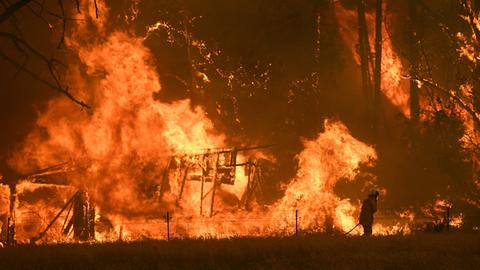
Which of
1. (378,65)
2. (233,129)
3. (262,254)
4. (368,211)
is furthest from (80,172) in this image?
(378,65)

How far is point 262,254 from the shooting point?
11641mm

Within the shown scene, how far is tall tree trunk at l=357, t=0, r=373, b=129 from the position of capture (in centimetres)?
3791

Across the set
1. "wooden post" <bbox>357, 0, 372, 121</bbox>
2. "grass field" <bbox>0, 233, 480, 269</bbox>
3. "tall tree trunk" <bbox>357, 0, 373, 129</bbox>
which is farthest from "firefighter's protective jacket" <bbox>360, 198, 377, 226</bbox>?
"wooden post" <bbox>357, 0, 372, 121</bbox>

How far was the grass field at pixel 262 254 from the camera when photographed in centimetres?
1045

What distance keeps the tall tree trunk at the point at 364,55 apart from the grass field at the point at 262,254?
25967mm

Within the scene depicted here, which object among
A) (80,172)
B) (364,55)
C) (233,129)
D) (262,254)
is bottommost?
(262,254)

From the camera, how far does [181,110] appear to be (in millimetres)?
26453

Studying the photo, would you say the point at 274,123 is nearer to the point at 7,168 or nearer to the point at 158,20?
the point at 158,20

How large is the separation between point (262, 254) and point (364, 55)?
3009cm

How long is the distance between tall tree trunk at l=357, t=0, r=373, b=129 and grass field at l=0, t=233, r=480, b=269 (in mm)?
25967

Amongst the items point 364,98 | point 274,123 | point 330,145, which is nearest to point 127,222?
point 330,145

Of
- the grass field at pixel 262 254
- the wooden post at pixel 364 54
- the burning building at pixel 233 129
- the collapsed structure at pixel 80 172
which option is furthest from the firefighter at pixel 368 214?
the wooden post at pixel 364 54

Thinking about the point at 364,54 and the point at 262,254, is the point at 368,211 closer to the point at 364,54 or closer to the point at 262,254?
the point at 262,254

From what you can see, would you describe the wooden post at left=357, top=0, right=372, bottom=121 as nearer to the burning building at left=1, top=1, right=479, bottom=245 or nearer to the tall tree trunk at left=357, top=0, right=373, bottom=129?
the tall tree trunk at left=357, top=0, right=373, bottom=129
